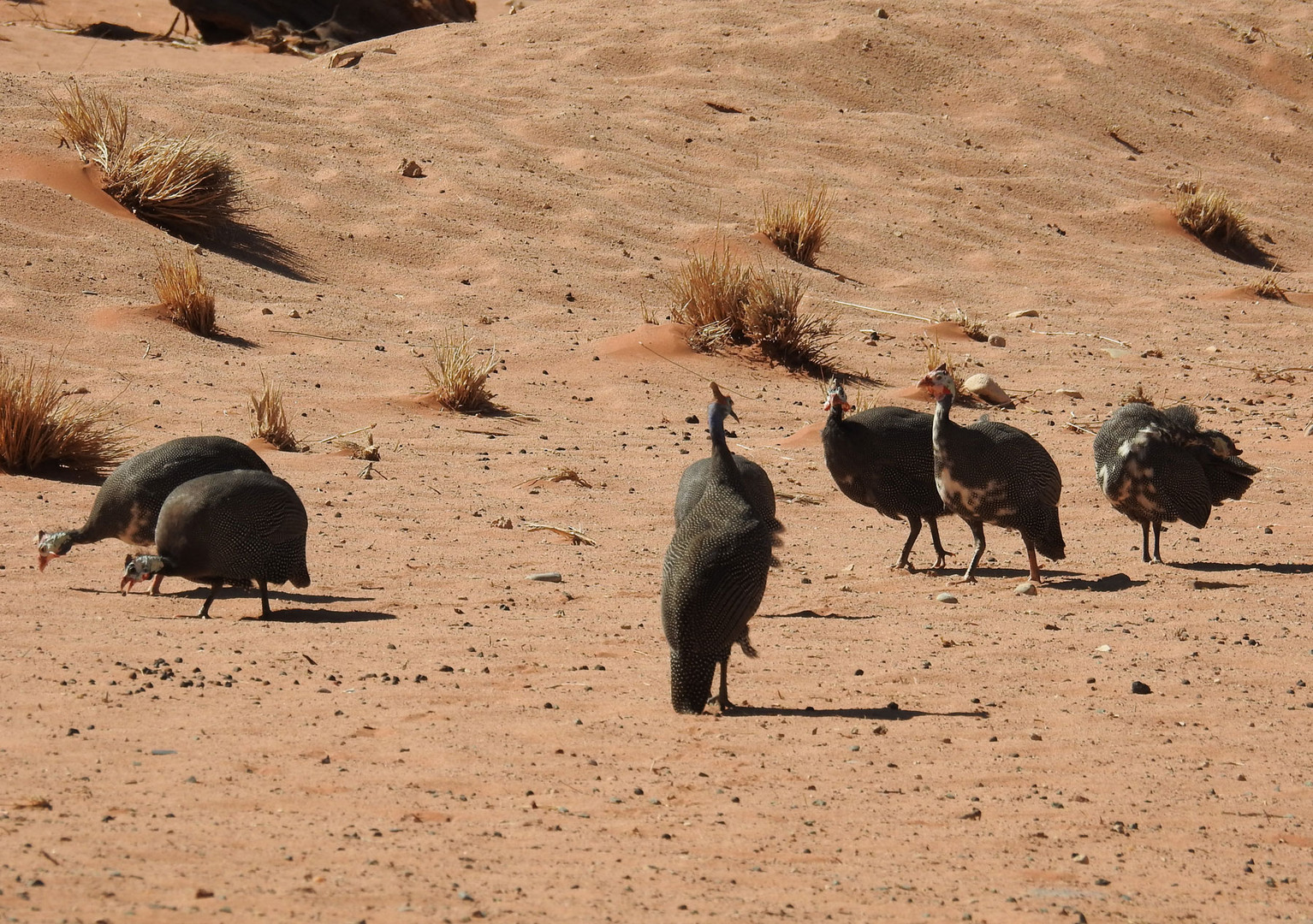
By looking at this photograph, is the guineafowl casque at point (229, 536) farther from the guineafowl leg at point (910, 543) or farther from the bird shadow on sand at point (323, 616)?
the guineafowl leg at point (910, 543)

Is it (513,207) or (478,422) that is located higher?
(513,207)

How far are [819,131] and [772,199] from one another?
2.68 metres

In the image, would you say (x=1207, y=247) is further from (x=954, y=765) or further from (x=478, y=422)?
(x=954, y=765)

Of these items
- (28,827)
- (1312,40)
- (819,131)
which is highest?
(1312,40)

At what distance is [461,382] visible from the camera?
38.3 ft

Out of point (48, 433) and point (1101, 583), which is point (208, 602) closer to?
point (48, 433)

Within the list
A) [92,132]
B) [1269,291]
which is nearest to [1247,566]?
[1269,291]

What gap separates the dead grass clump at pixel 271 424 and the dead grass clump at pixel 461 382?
1.52 m

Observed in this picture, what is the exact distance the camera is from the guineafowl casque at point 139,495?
25.2 feet

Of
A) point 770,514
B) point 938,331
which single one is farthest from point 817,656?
point 938,331

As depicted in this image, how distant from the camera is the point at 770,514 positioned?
794 centimetres

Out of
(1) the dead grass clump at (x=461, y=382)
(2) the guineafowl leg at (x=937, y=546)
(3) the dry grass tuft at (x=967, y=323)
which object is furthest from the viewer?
(3) the dry grass tuft at (x=967, y=323)

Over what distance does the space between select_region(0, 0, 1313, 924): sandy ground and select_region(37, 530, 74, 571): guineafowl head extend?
147 mm

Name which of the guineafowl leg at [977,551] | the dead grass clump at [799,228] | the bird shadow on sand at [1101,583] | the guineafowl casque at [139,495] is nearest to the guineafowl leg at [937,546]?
the guineafowl leg at [977,551]
